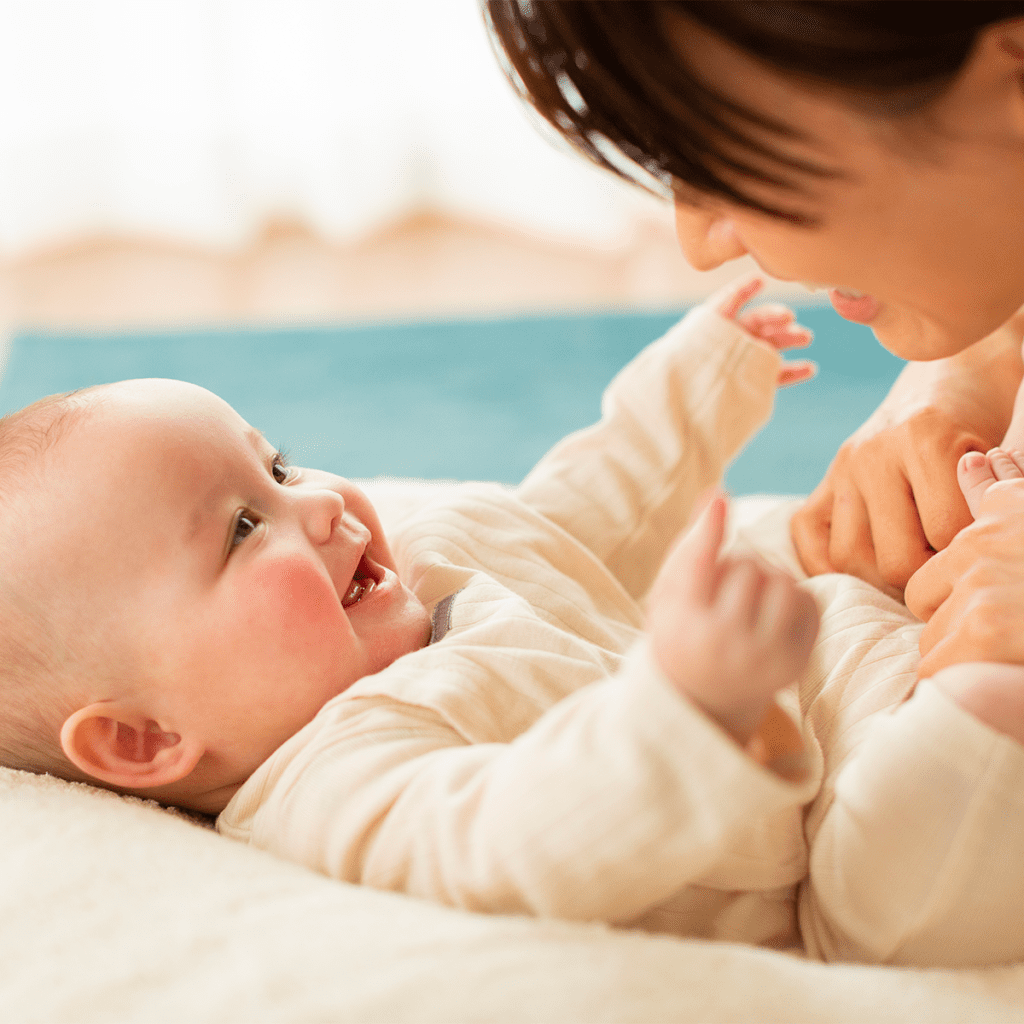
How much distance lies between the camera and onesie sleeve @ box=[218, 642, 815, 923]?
50 centimetres

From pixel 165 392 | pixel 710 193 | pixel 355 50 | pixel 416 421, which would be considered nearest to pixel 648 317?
pixel 416 421

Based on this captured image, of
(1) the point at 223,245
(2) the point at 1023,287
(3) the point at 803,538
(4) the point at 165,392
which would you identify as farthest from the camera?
(1) the point at 223,245

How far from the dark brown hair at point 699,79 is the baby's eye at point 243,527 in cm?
35

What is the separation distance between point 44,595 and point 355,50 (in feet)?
6.51

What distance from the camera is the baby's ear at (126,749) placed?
719mm

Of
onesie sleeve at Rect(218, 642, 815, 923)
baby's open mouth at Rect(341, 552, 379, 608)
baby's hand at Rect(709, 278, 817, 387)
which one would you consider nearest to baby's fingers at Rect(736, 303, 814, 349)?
baby's hand at Rect(709, 278, 817, 387)

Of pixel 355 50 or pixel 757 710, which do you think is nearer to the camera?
pixel 757 710

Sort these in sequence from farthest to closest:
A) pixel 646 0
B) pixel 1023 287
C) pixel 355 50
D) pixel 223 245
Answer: pixel 223 245 → pixel 355 50 → pixel 1023 287 → pixel 646 0

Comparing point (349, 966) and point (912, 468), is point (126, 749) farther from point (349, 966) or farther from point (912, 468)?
point (912, 468)

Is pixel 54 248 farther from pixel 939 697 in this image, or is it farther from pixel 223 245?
pixel 939 697

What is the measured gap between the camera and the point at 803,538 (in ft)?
3.24

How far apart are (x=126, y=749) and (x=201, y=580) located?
4.9 inches

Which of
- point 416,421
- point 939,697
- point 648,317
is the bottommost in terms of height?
point 416,421

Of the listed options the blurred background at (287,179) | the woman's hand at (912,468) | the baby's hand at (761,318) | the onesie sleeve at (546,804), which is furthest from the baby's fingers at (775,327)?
the blurred background at (287,179)
